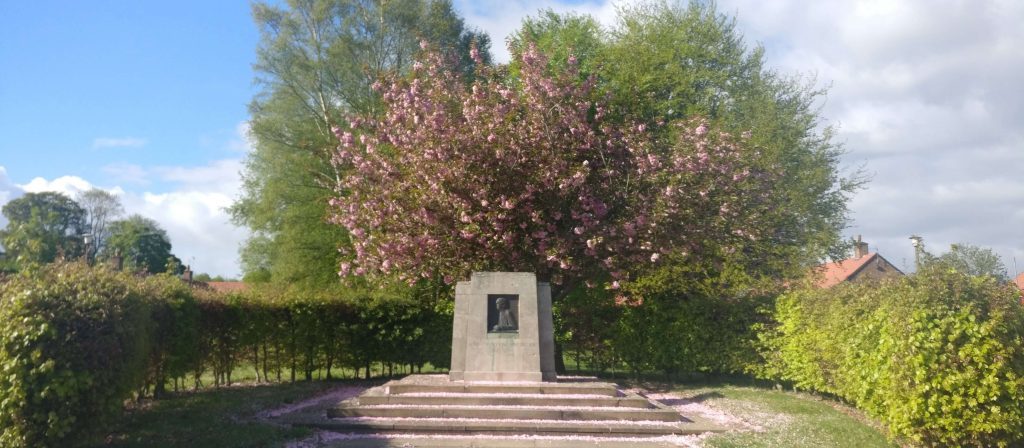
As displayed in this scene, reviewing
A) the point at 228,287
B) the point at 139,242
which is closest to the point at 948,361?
the point at 228,287

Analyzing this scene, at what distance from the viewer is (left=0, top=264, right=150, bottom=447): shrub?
6.84m

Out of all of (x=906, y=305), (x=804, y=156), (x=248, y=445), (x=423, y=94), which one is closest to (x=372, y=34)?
(x=423, y=94)

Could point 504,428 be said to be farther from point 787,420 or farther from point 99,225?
point 99,225

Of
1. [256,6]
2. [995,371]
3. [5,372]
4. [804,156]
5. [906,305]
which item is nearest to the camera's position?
[5,372]

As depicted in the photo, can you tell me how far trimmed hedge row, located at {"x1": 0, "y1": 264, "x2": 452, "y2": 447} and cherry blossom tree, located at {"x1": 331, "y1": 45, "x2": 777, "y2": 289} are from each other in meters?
1.39

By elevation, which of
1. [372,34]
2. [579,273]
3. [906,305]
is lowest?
[906,305]

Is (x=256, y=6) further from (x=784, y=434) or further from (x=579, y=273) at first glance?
(x=784, y=434)

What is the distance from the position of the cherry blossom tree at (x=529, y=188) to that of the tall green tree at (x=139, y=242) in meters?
43.4

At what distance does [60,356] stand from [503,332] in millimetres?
7186

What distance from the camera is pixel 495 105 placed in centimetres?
1535

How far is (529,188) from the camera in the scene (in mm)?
14375

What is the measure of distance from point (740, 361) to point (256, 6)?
61.1 feet

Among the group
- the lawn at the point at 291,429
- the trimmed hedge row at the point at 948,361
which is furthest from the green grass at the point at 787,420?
the trimmed hedge row at the point at 948,361

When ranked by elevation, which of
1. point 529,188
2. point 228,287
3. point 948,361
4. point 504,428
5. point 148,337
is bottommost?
point 504,428
